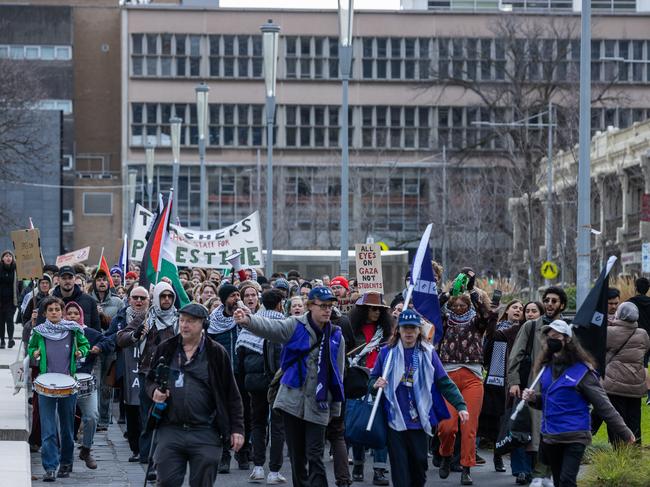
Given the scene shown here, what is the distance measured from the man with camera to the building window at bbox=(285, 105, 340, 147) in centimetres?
8064

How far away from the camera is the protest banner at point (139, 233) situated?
25.2m

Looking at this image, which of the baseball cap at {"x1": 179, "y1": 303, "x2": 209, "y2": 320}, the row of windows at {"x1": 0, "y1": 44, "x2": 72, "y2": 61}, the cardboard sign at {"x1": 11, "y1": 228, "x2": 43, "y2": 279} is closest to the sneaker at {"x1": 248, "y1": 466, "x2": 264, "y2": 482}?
the baseball cap at {"x1": 179, "y1": 303, "x2": 209, "y2": 320}

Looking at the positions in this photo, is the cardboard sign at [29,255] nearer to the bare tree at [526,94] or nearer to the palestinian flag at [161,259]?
the palestinian flag at [161,259]

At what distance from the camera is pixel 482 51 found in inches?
3359

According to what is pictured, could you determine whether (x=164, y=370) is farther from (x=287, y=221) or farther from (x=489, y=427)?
(x=287, y=221)

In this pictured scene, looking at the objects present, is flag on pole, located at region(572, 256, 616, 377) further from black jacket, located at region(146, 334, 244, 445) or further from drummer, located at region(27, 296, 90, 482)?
drummer, located at region(27, 296, 90, 482)

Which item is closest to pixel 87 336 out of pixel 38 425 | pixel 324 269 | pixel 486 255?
pixel 38 425

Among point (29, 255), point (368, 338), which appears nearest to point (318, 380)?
point (368, 338)

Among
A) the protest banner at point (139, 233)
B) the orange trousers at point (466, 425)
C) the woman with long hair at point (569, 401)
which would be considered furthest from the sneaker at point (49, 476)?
the protest banner at point (139, 233)

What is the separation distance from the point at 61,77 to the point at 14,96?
29967 millimetres

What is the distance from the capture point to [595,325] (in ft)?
41.7

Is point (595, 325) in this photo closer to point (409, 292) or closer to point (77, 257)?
point (409, 292)

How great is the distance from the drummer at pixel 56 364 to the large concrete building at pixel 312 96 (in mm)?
72532

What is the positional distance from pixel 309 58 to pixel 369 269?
→ 7135 cm
